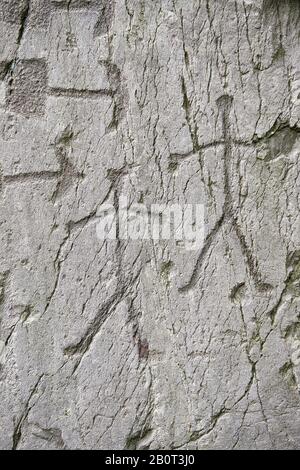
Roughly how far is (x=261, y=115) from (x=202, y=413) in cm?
99

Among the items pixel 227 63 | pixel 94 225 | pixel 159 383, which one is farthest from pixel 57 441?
pixel 227 63

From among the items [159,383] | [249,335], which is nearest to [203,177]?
[249,335]

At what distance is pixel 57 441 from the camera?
2143 mm

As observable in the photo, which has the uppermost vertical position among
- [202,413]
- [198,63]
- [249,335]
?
[198,63]

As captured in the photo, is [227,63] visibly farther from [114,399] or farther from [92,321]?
[114,399]

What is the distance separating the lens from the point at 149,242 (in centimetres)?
214

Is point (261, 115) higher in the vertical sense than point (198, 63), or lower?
lower

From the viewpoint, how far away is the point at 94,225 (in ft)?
→ 6.97

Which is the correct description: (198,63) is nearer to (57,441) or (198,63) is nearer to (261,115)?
(261,115)

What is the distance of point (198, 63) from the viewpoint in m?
2.10

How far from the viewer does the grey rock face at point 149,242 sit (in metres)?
2.08

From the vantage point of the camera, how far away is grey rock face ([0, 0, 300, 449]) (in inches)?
81.9

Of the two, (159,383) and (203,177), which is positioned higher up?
(203,177)
